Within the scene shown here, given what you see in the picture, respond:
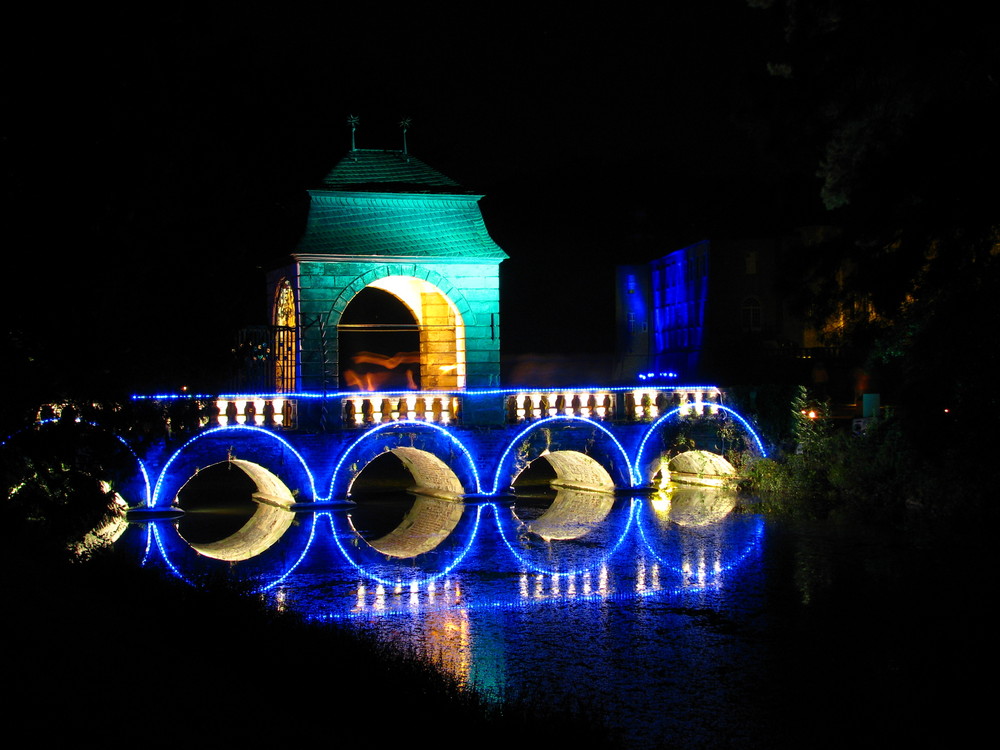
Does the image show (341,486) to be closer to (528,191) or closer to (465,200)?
(465,200)

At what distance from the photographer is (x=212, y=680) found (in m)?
8.36

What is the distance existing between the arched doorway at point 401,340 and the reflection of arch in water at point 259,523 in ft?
11.7

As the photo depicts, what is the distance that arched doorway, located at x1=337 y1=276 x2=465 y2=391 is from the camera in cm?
2694

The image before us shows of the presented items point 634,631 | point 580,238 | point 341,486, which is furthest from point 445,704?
point 580,238

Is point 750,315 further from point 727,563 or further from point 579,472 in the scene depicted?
point 727,563

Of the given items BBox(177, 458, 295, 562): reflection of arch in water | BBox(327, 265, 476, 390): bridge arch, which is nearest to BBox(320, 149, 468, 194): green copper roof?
BBox(327, 265, 476, 390): bridge arch

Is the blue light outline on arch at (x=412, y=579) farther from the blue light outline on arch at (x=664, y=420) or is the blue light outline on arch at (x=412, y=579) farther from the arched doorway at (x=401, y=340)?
the blue light outline on arch at (x=664, y=420)

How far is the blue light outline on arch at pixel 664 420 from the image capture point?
26.3m

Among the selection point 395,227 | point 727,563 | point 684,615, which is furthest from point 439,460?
point 684,615

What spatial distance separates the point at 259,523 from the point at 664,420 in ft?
30.0

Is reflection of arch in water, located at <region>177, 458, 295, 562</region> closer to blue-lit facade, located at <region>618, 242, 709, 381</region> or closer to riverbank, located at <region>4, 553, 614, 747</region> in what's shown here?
riverbank, located at <region>4, 553, 614, 747</region>

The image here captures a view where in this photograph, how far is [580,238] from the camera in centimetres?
5003

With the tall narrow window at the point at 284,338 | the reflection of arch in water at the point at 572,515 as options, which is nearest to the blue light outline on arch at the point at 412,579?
the reflection of arch in water at the point at 572,515

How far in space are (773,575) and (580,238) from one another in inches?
1359
